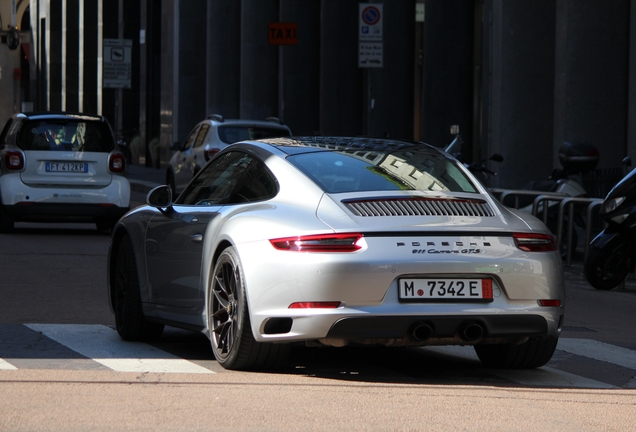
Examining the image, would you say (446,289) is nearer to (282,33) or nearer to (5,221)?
(5,221)

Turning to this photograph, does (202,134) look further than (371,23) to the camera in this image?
Yes

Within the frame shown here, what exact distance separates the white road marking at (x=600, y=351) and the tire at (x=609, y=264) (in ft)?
10.1

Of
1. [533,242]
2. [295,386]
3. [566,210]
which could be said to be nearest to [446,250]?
[533,242]

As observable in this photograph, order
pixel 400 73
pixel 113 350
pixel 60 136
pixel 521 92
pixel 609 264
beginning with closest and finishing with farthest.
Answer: pixel 113 350 → pixel 609 264 → pixel 60 136 → pixel 521 92 → pixel 400 73

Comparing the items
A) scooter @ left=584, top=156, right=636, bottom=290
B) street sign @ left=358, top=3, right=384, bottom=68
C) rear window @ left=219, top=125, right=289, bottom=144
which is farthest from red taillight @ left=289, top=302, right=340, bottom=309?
street sign @ left=358, top=3, right=384, bottom=68

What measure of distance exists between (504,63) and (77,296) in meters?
13.5

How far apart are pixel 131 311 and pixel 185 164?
48.7ft

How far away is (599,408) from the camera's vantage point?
252 inches

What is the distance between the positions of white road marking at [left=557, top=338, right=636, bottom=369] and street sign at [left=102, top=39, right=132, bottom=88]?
1097 inches

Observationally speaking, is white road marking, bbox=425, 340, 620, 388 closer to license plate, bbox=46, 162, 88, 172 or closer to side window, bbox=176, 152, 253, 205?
side window, bbox=176, 152, 253, 205

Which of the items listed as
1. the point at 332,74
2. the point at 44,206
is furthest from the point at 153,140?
the point at 44,206

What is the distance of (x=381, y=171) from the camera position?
7.39 meters

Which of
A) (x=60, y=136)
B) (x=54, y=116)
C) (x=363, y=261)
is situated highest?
(x=54, y=116)

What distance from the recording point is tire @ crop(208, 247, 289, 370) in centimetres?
696
